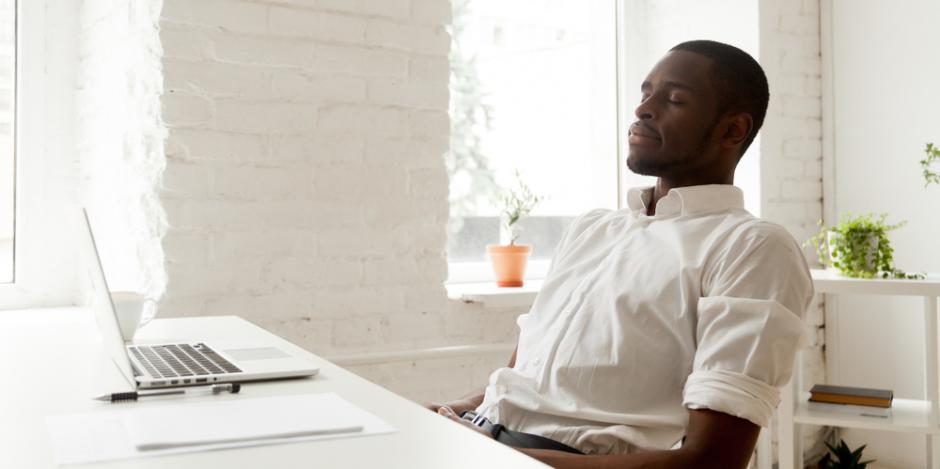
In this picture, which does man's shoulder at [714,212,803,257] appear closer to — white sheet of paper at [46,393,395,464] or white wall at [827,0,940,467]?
white sheet of paper at [46,393,395,464]

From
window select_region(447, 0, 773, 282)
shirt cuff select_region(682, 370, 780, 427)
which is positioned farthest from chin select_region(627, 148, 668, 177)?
window select_region(447, 0, 773, 282)

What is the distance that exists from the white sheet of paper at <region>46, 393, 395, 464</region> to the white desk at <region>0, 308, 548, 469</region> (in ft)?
0.06

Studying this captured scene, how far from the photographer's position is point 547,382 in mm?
1427

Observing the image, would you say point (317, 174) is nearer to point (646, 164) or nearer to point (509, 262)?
point (509, 262)

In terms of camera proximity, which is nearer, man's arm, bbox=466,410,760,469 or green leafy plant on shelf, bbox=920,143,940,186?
man's arm, bbox=466,410,760,469

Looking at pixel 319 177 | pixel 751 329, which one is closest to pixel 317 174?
pixel 319 177

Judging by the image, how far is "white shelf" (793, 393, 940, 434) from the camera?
94.0 inches

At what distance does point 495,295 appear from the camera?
242 centimetres

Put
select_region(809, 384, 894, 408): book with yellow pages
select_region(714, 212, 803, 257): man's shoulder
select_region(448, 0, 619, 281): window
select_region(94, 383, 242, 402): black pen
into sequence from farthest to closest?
select_region(448, 0, 619, 281): window → select_region(809, 384, 894, 408): book with yellow pages → select_region(714, 212, 803, 257): man's shoulder → select_region(94, 383, 242, 402): black pen

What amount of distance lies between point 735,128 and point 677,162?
0.38ft

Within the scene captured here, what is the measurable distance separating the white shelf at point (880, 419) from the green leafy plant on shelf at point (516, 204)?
3.10 feet

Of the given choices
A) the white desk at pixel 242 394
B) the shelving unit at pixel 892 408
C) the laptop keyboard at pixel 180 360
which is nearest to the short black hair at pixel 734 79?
the white desk at pixel 242 394

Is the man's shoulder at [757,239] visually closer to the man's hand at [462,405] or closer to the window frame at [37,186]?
the man's hand at [462,405]

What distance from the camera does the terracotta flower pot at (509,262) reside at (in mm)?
2568
